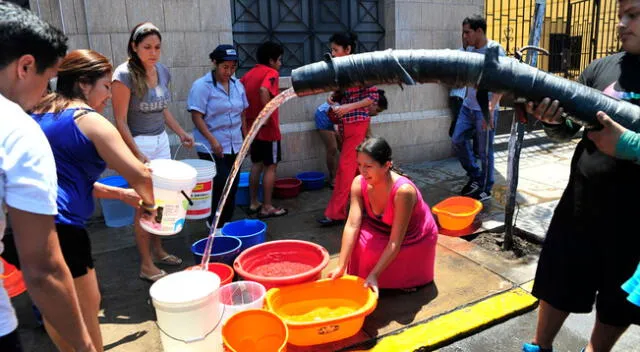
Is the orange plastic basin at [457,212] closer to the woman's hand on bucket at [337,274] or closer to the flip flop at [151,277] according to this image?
the woman's hand on bucket at [337,274]

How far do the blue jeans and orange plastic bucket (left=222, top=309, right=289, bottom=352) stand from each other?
12.0 feet

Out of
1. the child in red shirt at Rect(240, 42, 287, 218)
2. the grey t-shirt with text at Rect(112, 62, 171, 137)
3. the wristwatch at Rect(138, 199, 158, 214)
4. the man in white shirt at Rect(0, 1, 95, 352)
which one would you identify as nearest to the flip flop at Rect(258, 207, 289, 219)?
the child in red shirt at Rect(240, 42, 287, 218)

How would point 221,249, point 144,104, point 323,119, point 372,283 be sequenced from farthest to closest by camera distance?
1. point 323,119
2. point 221,249
3. point 144,104
4. point 372,283

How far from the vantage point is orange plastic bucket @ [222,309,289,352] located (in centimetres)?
261

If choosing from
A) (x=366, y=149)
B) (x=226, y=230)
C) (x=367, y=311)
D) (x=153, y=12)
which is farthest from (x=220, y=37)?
(x=367, y=311)

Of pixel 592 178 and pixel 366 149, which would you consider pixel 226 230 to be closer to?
pixel 366 149

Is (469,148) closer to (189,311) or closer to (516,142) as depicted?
(516,142)

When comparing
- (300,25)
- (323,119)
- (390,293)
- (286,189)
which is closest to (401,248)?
(390,293)

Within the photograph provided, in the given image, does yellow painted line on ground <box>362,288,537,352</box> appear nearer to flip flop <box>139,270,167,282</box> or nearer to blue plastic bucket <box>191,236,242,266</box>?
blue plastic bucket <box>191,236,242,266</box>

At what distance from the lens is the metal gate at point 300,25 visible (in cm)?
593

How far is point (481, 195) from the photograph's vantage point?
5.50m

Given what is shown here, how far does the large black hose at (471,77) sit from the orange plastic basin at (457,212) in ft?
8.55

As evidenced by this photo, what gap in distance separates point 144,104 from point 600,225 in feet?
10.4

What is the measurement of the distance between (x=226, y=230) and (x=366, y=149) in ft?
5.28
